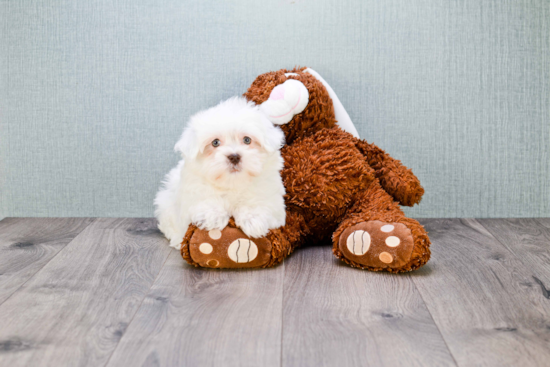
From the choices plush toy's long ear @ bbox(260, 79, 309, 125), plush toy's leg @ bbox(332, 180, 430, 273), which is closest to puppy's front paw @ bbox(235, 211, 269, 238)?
plush toy's leg @ bbox(332, 180, 430, 273)

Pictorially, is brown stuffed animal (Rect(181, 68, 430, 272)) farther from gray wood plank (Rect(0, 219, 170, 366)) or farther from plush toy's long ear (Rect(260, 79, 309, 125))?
gray wood plank (Rect(0, 219, 170, 366))

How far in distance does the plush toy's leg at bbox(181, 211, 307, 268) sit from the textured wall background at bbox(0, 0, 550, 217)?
2.03ft

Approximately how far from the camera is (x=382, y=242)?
138 centimetres

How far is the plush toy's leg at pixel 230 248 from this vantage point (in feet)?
4.59

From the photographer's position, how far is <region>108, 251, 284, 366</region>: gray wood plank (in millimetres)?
976

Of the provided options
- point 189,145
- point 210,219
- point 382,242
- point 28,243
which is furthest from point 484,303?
point 28,243

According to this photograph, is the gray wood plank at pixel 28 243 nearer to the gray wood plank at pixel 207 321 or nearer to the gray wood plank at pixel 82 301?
the gray wood plank at pixel 82 301

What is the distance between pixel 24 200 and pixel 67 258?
1.95ft

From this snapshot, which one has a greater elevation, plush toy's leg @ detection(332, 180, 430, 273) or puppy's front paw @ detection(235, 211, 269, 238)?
puppy's front paw @ detection(235, 211, 269, 238)

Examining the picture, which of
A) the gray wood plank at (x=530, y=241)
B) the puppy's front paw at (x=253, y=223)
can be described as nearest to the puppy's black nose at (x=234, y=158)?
the puppy's front paw at (x=253, y=223)

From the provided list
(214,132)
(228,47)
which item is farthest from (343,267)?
(228,47)

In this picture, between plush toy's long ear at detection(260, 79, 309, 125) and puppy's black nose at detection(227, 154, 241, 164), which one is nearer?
puppy's black nose at detection(227, 154, 241, 164)

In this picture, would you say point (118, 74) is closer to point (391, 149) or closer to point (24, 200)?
point (24, 200)

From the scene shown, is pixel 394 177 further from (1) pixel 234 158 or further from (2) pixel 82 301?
(2) pixel 82 301
